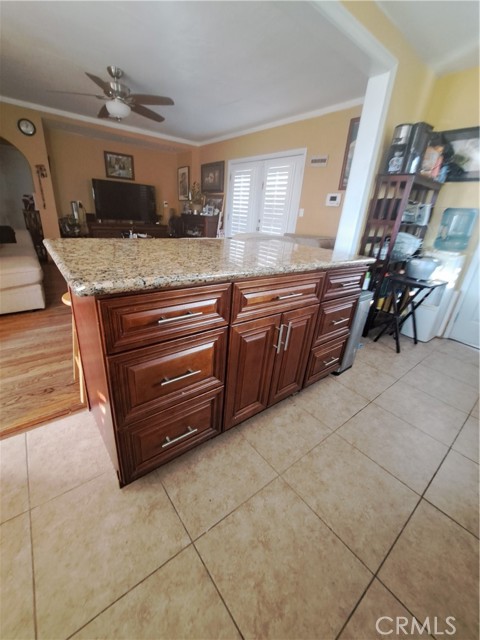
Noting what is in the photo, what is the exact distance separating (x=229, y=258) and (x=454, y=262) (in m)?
2.54

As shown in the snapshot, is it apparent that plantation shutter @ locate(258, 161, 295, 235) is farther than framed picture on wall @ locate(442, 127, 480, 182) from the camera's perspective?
Yes

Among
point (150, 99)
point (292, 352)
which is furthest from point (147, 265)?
point (150, 99)

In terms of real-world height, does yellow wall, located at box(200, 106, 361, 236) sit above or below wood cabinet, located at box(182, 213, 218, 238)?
above

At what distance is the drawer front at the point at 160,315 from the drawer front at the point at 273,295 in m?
0.07

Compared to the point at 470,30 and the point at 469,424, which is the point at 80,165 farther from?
the point at 469,424

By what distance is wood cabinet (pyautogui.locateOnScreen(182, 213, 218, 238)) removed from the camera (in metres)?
5.17

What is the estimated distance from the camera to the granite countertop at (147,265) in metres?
0.75

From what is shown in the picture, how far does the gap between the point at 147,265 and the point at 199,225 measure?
15.8 ft

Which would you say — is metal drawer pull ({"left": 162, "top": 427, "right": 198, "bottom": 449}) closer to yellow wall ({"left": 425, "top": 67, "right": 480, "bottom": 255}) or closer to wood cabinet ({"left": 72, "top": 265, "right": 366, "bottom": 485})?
wood cabinet ({"left": 72, "top": 265, "right": 366, "bottom": 485})

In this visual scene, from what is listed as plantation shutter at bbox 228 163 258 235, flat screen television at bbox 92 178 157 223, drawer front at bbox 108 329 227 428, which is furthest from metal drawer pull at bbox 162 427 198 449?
flat screen television at bbox 92 178 157 223

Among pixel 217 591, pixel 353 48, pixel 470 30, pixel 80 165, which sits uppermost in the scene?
pixel 470 30

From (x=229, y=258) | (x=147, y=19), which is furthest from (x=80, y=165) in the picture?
(x=229, y=258)

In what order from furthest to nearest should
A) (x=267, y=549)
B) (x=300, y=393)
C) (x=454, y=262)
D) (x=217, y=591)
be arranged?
(x=454, y=262), (x=300, y=393), (x=267, y=549), (x=217, y=591)

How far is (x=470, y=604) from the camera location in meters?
0.86
